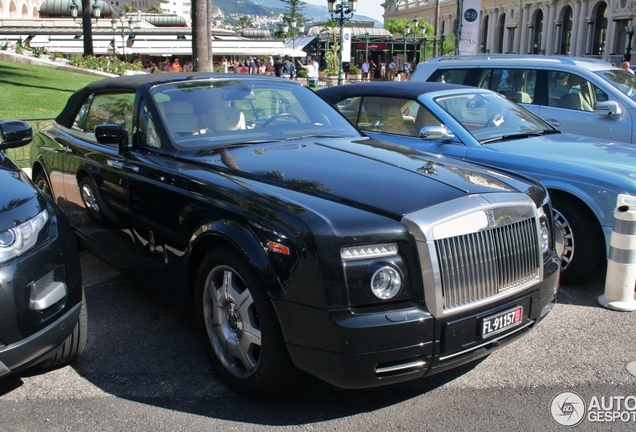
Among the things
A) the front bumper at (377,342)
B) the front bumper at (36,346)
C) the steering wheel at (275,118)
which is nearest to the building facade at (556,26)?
the steering wheel at (275,118)

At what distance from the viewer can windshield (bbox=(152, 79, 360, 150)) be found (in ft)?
14.6

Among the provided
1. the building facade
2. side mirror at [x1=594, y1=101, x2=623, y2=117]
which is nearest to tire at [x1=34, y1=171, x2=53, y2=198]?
side mirror at [x1=594, y1=101, x2=623, y2=117]

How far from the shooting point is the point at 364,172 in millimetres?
3674

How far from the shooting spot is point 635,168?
507 centimetres

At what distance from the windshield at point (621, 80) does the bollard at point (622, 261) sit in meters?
3.68

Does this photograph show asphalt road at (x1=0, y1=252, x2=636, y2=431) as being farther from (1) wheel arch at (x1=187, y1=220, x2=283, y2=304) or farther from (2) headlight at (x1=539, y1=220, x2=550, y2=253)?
(2) headlight at (x1=539, y1=220, x2=550, y2=253)

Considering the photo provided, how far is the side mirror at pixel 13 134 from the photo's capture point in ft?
14.5

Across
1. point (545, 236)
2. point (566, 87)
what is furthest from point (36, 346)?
point (566, 87)

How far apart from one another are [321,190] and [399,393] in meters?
1.21

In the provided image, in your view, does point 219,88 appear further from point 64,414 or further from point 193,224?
point 64,414

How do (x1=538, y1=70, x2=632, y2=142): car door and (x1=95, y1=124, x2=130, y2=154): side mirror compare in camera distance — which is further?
(x1=538, y1=70, x2=632, y2=142): car door

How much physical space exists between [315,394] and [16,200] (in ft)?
6.25

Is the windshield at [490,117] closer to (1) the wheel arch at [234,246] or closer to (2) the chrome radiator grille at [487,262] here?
(2) the chrome radiator grille at [487,262]

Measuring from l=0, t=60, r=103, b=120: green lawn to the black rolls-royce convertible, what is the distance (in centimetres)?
1107
